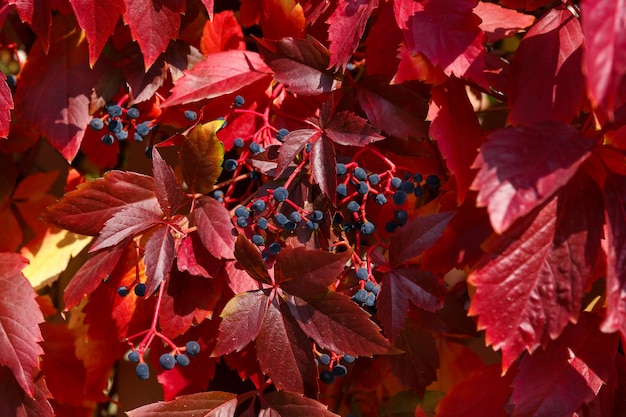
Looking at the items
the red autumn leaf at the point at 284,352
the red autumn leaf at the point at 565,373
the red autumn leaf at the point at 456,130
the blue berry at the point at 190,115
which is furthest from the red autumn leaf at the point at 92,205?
the red autumn leaf at the point at 565,373

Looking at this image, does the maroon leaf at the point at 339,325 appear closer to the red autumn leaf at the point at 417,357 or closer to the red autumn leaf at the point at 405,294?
the red autumn leaf at the point at 405,294

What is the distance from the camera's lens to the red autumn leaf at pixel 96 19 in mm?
830

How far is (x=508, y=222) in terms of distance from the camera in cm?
57

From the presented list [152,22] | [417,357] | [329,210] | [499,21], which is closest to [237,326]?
[329,210]

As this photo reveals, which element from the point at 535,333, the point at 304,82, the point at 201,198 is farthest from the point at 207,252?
the point at 535,333

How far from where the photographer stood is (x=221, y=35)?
0.99 meters

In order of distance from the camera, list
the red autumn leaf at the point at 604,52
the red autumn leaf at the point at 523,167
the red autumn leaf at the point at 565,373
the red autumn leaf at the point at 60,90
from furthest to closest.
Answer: the red autumn leaf at the point at 60,90 → the red autumn leaf at the point at 565,373 → the red autumn leaf at the point at 523,167 → the red autumn leaf at the point at 604,52

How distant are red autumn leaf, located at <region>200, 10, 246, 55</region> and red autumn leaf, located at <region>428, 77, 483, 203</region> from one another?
0.34 m

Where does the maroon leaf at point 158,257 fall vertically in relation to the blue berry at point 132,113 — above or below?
below

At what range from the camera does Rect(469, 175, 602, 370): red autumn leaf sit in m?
0.65

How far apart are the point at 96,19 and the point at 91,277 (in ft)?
1.06

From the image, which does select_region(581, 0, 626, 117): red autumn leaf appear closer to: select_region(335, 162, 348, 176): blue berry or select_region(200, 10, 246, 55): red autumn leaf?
select_region(335, 162, 348, 176): blue berry

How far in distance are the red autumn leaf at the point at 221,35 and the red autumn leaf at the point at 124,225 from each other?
0.29m

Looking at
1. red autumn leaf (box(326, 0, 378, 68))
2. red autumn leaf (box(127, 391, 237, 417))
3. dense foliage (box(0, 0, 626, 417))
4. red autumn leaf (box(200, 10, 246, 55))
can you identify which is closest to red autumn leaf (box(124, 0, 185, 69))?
dense foliage (box(0, 0, 626, 417))
